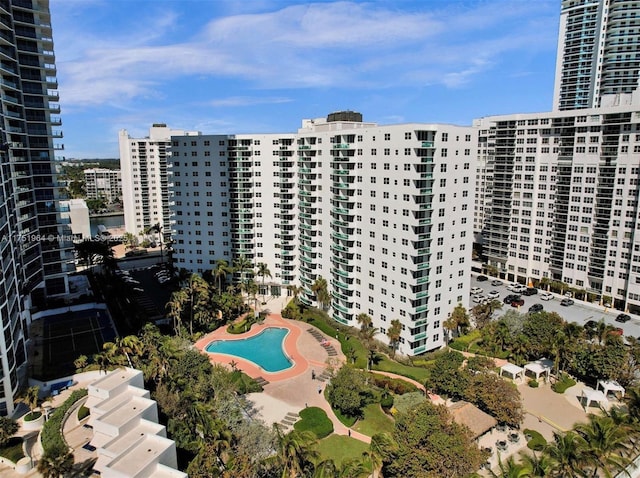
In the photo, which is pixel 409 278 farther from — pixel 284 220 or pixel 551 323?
pixel 284 220

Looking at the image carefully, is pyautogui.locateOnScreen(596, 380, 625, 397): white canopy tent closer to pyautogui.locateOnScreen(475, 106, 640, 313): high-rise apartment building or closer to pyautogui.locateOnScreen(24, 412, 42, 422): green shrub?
pyautogui.locateOnScreen(475, 106, 640, 313): high-rise apartment building

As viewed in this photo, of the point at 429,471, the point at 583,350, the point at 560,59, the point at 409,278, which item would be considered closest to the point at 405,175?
the point at 409,278

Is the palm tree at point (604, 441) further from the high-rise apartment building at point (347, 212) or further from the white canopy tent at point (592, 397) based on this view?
the high-rise apartment building at point (347, 212)

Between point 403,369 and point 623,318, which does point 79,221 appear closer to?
point 403,369

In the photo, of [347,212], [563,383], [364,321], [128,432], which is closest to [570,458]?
[563,383]

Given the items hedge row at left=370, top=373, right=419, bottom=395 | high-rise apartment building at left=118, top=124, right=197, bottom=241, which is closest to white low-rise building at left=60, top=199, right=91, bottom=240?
high-rise apartment building at left=118, top=124, right=197, bottom=241

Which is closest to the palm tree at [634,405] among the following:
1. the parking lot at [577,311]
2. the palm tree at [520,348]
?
the palm tree at [520,348]
